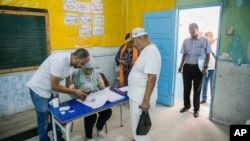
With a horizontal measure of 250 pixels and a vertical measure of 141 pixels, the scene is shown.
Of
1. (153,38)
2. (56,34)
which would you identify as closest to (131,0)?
(153,38)

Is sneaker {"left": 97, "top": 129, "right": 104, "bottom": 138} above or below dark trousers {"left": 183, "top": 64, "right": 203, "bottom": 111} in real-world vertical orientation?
below

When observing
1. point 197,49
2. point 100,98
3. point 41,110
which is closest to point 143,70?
point 100,98

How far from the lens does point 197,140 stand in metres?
2.54

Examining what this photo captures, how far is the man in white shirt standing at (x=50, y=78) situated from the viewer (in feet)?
5.98

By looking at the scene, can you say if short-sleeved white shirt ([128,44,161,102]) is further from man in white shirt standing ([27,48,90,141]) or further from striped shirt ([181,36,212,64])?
striped shirt ([181,36,212,64])

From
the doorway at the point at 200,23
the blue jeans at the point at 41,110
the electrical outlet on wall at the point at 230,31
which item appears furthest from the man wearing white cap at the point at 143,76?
the doorway at the point at 200,23

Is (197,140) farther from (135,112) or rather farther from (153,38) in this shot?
(153,38)

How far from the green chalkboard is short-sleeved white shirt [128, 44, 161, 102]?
74.3 inches

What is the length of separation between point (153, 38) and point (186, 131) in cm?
181

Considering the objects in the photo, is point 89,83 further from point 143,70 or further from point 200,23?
point 200,23

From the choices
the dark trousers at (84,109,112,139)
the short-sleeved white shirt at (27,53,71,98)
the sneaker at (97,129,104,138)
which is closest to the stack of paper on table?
the dark trousers at (84,109,112,139)

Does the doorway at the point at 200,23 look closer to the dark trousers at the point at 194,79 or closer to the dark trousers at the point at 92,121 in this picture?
the dark trousers at the point at 194,79

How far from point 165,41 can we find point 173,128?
1564 mm

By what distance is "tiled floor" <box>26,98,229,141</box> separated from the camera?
8.52ft
